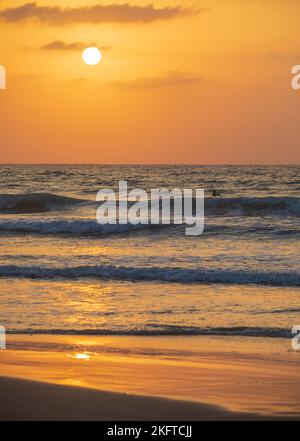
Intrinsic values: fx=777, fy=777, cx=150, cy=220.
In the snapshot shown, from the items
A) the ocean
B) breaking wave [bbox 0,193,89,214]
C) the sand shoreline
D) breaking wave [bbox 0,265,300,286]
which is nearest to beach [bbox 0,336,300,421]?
the sand shoreline

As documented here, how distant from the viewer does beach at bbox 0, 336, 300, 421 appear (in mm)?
7215

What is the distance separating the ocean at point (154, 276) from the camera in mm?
12133

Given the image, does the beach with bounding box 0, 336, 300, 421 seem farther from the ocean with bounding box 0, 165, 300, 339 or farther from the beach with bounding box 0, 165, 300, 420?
the ocean with bounding box 0, 165, 300, 339

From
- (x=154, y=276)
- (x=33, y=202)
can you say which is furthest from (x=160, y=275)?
(x=33, y=202)

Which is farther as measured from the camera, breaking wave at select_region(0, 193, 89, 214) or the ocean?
breaking wave at select_region(0, 193, 89, 214)

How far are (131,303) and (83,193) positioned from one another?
35223 millimetres

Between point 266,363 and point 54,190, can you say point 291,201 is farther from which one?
point 266,363

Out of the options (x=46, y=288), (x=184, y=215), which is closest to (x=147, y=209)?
(x=184, y=215)

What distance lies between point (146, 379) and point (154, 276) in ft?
29.9

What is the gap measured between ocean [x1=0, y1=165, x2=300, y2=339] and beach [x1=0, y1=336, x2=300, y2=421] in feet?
3.42

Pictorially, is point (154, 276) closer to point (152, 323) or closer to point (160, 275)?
point (160, 275)

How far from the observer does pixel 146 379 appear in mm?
8508

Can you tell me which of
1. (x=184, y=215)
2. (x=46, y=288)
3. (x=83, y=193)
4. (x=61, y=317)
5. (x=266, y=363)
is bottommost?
(x=266, y=363)

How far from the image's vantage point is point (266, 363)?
372 inches
